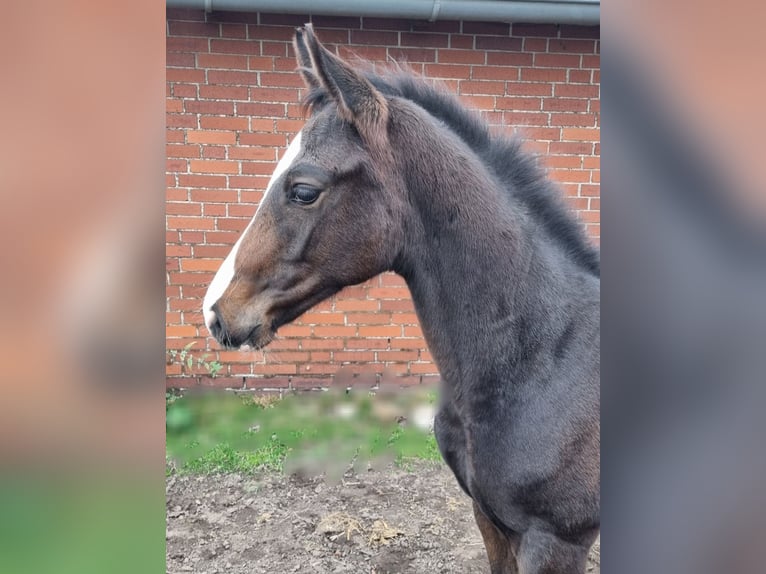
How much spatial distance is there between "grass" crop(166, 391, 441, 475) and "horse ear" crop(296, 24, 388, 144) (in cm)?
111

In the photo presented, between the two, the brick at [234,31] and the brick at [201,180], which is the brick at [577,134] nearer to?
the brick at [234,31]

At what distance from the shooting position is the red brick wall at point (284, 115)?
5.45 feet

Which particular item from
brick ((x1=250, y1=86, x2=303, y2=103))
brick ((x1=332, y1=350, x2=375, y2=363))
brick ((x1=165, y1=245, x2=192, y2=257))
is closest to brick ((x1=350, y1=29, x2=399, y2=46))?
brick ((x1=250, y1=86, x2=303, y2=103))

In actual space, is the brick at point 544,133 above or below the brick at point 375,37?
below

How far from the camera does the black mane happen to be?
3.88 ft
